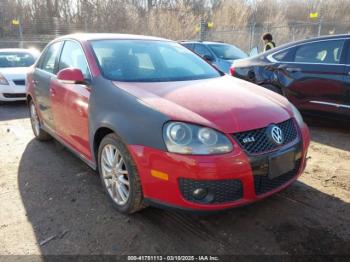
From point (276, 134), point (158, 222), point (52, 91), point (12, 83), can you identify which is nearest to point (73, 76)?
point (52, 91)

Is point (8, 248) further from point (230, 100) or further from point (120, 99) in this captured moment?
point (230, 100)

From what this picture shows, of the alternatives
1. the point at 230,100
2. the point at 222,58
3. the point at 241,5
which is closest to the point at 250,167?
the point at 230,100

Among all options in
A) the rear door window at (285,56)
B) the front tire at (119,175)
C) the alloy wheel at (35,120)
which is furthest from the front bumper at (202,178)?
the rear door window at (285,56)

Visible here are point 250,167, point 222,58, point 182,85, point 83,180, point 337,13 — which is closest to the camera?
point 250,167

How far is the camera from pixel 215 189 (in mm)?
2348

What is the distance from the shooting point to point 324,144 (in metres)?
4.64

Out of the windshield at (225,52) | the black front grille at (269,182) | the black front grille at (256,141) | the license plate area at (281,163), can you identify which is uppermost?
the windshield at (225,52)

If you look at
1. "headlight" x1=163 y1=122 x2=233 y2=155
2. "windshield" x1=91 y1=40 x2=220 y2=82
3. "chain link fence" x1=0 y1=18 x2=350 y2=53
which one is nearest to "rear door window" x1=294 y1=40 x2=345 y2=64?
"windshield" x1=91 y1=40 x2=220 y2=82

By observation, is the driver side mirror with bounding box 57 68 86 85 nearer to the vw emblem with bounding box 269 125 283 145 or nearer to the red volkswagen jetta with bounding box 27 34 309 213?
the red volkswagen jetta with bounding box 27 34 309 213

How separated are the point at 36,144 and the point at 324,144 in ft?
13.5

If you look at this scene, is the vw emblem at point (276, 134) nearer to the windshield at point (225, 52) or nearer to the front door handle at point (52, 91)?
the front door handle at point (52, 91)

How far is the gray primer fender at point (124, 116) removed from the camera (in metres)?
2.41

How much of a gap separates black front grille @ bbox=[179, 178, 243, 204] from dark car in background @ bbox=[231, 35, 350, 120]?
330 cm

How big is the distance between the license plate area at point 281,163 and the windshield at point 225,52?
24.3 ft
